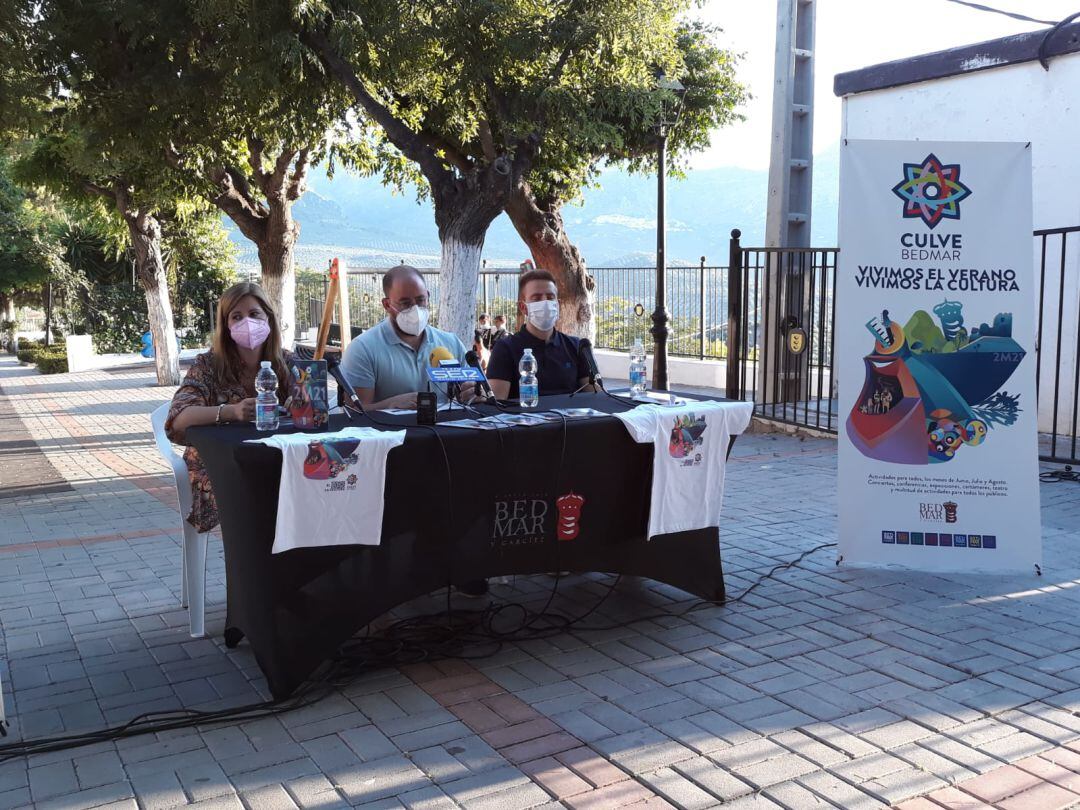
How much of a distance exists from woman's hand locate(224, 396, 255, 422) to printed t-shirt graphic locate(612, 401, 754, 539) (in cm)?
165

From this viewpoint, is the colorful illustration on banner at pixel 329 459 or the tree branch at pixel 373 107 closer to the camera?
the colorful illustration on banner at pixel 329 459

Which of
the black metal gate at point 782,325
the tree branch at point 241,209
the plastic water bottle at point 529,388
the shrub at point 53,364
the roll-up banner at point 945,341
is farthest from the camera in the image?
the shrub at point 53,364

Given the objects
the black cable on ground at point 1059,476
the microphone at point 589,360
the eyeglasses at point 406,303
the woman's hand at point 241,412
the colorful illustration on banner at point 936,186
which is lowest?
the black cable on ground at point 1059,476

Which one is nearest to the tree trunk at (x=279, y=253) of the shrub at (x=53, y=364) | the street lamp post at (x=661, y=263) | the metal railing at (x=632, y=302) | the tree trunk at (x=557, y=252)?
the metal railing at (x=632, y=302)

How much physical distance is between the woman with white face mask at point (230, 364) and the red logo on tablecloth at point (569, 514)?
154 cm

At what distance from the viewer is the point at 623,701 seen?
12.9 feet

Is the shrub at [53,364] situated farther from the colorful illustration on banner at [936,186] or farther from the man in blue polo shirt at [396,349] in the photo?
the colorful illustration on banner at [936,186]

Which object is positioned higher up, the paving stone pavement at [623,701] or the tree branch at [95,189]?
the tree branch at [95,189]

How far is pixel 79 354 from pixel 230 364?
974 inches

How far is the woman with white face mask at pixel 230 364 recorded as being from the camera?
473cm

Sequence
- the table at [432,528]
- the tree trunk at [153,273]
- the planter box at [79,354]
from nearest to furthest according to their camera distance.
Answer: the table at [432,528], the tree trunk at [153,273], the planter box at [79,354]

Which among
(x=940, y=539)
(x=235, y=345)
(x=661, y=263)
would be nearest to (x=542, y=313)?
(x=235, y=345)

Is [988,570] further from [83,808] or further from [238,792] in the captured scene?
[83,808]

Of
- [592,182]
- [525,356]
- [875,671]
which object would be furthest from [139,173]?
[875,671]
